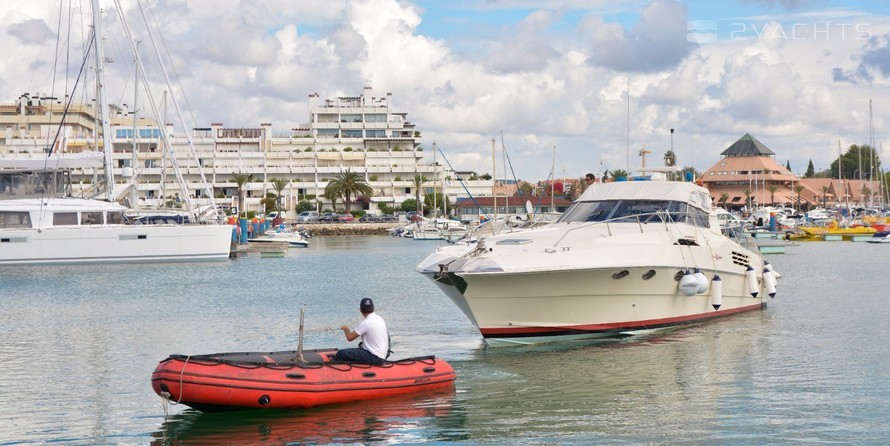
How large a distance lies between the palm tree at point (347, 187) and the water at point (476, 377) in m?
91.9

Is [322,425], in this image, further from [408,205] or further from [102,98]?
[408,205]

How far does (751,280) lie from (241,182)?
10658 centimetres

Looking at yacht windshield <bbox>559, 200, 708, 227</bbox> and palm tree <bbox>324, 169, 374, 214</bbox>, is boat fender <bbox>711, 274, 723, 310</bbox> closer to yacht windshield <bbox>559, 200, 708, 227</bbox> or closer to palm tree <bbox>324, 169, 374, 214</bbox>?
yacht windshield <bbox>559, 200, 708, 227</bbox>

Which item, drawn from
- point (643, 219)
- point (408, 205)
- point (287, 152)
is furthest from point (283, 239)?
point (643, 219)

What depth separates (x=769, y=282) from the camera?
31.4m

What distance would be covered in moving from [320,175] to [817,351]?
121724 mm

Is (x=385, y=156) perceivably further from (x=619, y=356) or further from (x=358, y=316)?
(x=619, y=356)

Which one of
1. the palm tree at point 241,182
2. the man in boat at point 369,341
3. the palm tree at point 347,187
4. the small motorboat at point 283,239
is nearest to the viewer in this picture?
Answer: the man in boat at point 369,341

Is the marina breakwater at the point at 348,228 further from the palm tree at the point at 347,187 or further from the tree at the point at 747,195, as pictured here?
the tree at the point at 747,195

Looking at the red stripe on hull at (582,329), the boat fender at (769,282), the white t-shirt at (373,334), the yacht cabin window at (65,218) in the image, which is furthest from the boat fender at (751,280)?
the yacht cabin window at (65,218)

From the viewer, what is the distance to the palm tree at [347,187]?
436ft

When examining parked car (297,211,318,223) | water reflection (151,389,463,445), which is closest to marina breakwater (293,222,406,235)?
parked car (297,211,318,223)

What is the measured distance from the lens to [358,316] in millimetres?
33781

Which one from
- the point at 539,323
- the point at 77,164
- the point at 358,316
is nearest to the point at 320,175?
the point at 77,164
